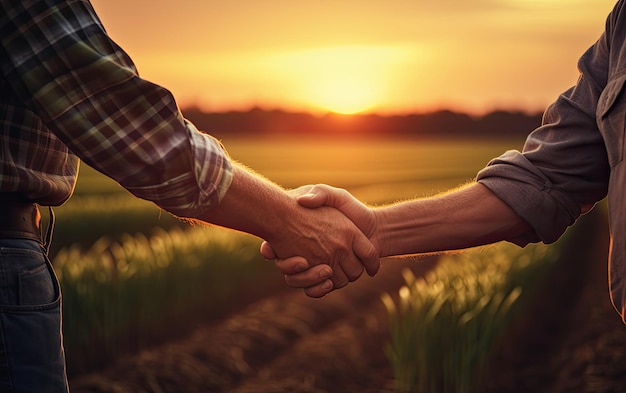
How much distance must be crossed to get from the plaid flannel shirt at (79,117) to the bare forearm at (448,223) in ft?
3.28

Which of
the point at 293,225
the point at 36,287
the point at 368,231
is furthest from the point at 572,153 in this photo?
the point at 36,287

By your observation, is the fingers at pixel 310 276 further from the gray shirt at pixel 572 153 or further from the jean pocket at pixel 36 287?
the jean pocket at pixel 36 287

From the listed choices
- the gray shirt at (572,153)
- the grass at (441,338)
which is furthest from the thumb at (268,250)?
the grass at (441,338)

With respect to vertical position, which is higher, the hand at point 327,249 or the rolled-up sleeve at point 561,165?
the rolled-up sleeve at point 561,165

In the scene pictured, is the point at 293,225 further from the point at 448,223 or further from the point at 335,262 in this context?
the point at 448,223

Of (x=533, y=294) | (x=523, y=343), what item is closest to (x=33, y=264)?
(x=523, y=343)

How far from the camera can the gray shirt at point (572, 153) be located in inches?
86.7

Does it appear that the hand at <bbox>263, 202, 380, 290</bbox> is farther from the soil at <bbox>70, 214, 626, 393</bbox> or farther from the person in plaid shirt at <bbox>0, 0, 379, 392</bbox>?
the soil at <bbox>70, 214, 626, 393</bbox>

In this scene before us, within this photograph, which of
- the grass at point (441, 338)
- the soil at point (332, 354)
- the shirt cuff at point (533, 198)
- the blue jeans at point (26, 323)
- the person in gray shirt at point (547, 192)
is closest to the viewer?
the blue jeans at point (26, 323)

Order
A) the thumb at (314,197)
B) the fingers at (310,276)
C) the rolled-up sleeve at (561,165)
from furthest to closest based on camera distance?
the fingers at (310,276) → the thumb at (314,197) → the rolled-up sleeve at (561,165)

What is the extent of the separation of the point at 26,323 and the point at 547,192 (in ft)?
5.45

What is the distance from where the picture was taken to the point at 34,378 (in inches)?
75.7

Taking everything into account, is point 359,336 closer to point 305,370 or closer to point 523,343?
point 305,370

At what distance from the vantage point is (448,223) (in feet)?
9.57
